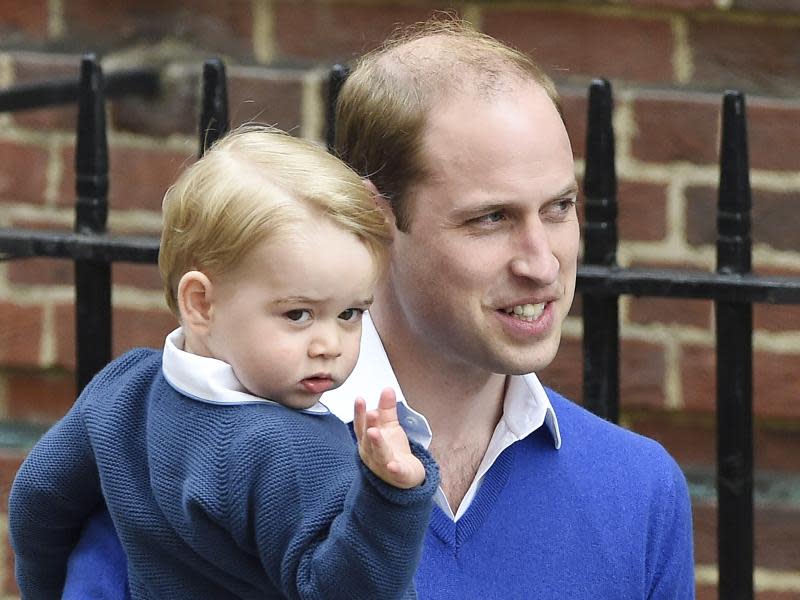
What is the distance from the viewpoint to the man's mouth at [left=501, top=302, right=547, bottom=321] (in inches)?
81.4

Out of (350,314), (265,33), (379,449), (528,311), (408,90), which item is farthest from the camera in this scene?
(265,33)

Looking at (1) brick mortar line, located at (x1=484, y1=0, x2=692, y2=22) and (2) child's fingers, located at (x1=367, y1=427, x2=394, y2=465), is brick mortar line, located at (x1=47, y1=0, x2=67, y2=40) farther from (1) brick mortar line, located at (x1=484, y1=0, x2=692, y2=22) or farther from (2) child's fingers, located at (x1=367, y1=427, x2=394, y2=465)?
(2) child's fingers, located at (x1=367, y1=427, x2=394, y2=465)

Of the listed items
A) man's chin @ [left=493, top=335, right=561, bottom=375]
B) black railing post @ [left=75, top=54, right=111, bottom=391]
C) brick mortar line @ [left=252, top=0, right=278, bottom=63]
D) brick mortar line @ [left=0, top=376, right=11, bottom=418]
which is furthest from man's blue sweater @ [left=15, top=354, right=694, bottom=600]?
brick mortar line @ [left=0, top=376, right=11, bottom=418]

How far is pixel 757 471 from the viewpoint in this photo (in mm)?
3000

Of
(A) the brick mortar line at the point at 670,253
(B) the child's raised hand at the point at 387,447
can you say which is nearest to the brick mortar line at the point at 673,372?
(A) the brick mortar line at the point at 670,253

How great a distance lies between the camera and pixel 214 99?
2.51 m

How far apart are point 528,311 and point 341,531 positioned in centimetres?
57

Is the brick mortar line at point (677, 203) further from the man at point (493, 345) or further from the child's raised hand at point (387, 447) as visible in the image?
the child's raised hand at point (387, 447)

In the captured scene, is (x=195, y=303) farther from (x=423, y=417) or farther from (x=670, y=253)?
(x=670, y=253)

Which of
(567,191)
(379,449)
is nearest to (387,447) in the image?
(379,449)

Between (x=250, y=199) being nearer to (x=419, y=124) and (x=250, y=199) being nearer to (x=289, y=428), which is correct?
(x=289, y=428)

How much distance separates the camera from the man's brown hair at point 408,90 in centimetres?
215

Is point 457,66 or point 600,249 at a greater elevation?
point 457,66

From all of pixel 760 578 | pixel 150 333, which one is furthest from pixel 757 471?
pixel 150 333
